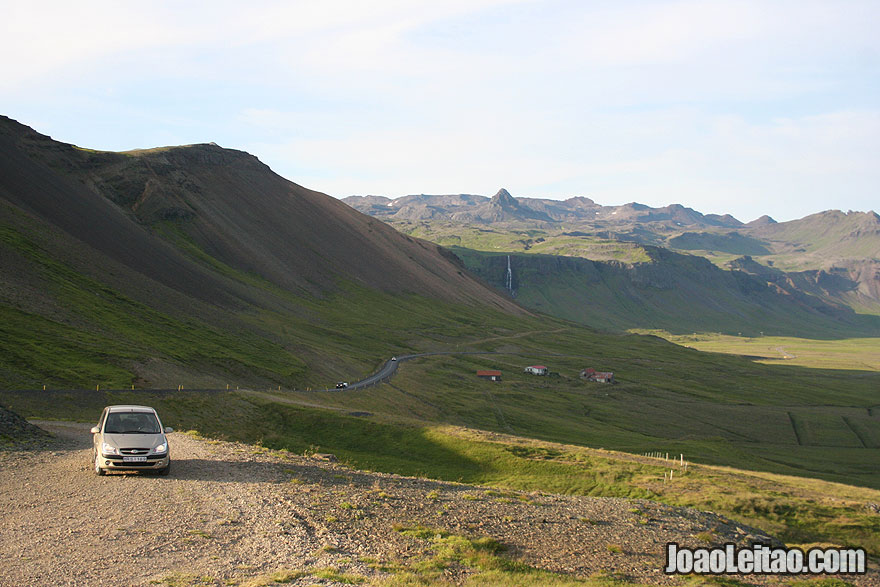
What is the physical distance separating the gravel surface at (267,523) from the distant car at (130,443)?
62cm

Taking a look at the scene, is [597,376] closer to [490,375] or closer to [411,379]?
[490,375]

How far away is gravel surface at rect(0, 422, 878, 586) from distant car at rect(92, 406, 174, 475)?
62cm

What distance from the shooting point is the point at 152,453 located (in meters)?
27.1

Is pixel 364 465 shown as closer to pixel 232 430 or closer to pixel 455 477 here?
pixel 455 477

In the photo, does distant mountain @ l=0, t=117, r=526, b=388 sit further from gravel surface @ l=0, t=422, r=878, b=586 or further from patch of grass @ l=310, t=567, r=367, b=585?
patch of grass @ l=310, t=567, r=367, b=585

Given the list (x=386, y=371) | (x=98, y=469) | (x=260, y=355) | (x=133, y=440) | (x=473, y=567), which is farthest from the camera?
(x=386, y=371)

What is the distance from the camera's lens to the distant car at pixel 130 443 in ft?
87.9

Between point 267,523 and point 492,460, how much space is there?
32402mm

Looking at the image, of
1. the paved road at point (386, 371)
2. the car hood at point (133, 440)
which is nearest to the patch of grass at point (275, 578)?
the car hood at point (133, 440)

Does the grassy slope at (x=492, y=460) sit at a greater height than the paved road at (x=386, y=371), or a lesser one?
greater

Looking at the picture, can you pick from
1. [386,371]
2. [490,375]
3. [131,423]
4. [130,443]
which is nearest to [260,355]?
[386,371]

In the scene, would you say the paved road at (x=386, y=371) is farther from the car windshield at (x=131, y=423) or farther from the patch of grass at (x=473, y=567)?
the patch of grass at (x=473, y=567)

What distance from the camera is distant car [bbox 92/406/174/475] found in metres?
26.8

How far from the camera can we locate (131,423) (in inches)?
1113
